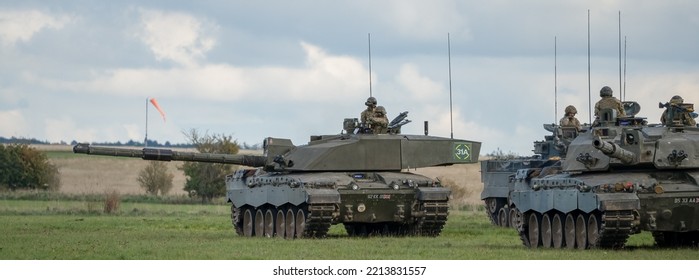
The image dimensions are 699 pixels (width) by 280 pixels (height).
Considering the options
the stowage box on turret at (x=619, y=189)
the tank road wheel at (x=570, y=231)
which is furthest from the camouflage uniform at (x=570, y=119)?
the tank road wheel at (x=570, y=231)

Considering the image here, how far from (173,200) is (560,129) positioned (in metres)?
30.2

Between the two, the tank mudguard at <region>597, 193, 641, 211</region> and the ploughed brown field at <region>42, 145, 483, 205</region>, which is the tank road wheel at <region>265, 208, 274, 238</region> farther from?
the ploughed brown field at <region>42, 145, 483, 205</region>

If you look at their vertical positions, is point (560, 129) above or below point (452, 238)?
above

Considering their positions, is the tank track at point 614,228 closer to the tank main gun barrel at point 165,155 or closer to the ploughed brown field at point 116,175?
the tank main gun barrel at point 165,155

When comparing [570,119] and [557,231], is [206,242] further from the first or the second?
[570,119]

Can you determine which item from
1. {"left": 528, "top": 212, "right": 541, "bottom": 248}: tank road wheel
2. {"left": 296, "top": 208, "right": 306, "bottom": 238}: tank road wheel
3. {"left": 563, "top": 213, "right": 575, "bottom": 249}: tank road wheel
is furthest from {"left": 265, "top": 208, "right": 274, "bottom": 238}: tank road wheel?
{"left": 563, "top": 213, "right": 575, "bottom": 249}: tank road wheel

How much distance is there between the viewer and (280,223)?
38.6 meters

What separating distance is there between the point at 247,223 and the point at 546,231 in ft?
34.9

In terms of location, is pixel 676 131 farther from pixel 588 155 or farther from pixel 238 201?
pixel 238 201

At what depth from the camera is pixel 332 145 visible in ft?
126

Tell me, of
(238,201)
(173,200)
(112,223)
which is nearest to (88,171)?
(173,200)

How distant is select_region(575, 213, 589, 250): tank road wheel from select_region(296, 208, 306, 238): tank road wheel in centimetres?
773

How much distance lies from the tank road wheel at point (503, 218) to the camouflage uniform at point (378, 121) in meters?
7.73

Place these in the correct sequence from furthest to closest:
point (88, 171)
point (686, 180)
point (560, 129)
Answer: point (88, 171) → point (560, 129) → point (686, 180)
